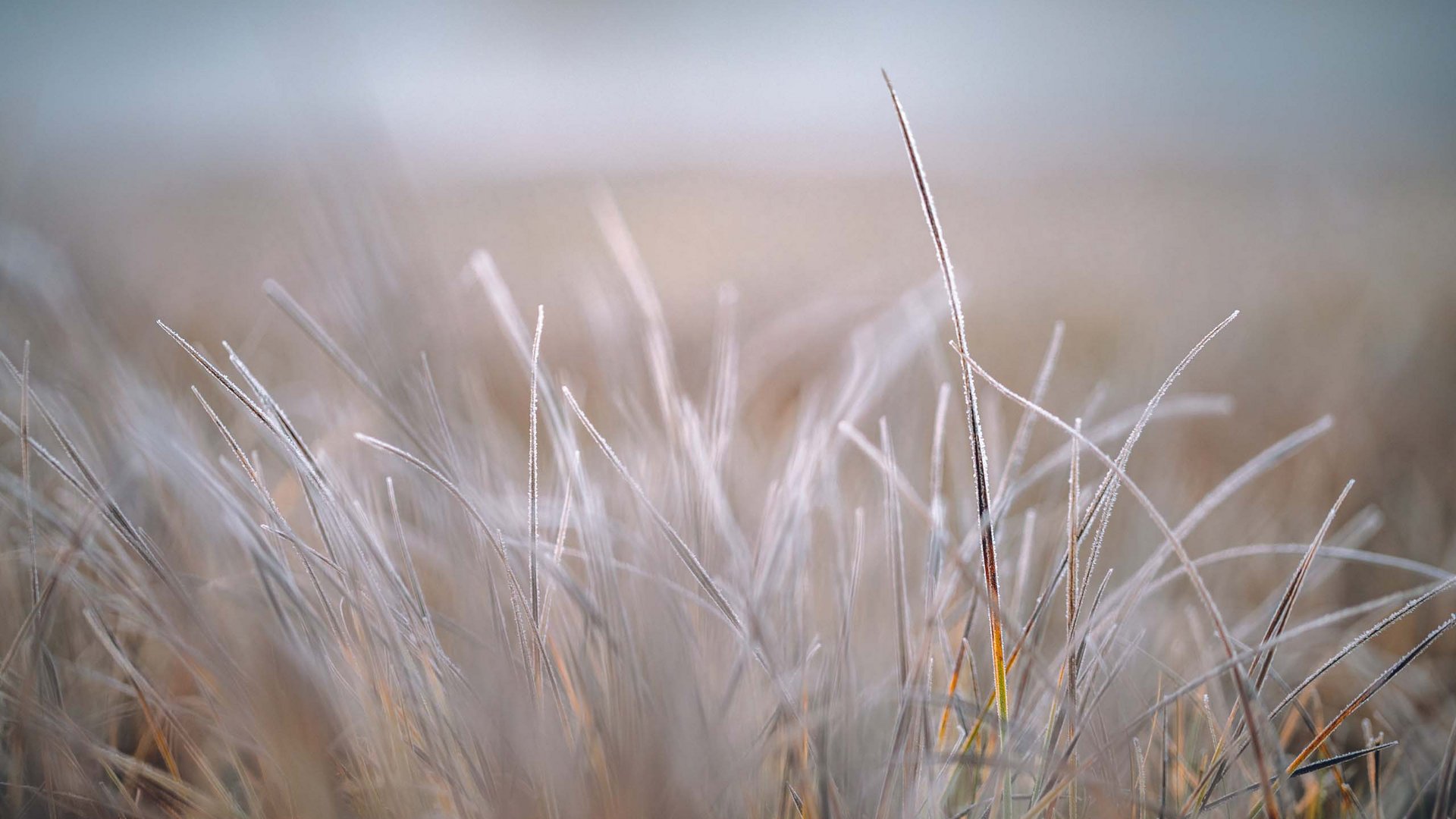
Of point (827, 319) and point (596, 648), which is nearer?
point (596, 648)

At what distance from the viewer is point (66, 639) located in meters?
0.29

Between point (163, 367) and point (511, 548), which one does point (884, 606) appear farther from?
point (163, 367)

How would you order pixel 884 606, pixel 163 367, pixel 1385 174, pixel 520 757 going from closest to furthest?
pixel 520 757
pixel 884 606
pixel 163 367
pixel 1385 174

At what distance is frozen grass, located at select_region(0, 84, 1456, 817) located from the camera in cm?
21

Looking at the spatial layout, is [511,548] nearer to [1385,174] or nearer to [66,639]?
[66,639]

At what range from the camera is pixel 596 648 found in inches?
9.9

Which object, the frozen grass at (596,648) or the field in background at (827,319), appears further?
the field in background at (827,319)

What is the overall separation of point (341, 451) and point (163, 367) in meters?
0.23

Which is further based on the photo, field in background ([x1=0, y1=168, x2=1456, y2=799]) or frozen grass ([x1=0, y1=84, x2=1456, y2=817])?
field in background ([x1=0, y1=168, x2=1456, y2=799])

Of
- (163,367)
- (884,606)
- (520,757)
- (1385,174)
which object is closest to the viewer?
(520,757)

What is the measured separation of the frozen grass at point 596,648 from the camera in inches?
8.2

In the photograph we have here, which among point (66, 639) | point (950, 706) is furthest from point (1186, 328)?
point (66, 639)

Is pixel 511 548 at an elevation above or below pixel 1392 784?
above

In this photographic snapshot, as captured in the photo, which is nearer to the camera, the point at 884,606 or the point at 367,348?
the point at 367,348
